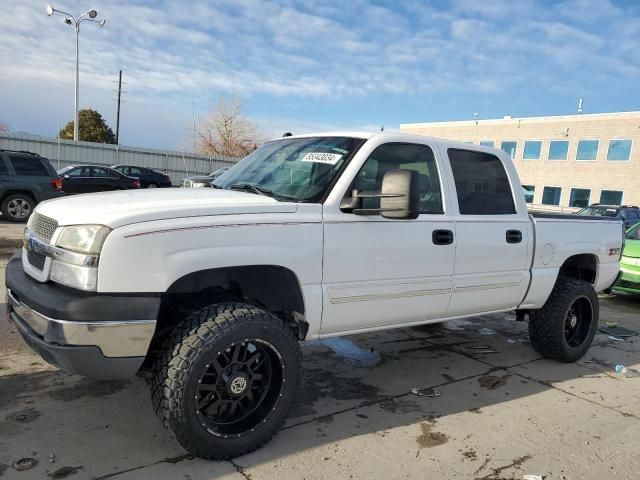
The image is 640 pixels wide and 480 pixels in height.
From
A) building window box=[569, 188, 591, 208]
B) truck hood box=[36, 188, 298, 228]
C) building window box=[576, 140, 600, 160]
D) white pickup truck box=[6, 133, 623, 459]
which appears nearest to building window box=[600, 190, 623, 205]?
building window box=[569, 188, 591, 208]

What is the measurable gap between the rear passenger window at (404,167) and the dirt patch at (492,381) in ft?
5.39

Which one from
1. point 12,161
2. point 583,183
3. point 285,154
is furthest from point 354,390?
point 583,183

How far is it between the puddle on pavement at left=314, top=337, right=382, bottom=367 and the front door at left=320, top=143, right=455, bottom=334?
3.70ft

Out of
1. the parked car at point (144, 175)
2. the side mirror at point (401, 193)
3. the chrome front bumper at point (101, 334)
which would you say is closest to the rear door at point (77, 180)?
the parked car at point (144, 175)

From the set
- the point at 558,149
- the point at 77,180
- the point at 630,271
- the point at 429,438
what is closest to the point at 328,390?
the point at 429,438

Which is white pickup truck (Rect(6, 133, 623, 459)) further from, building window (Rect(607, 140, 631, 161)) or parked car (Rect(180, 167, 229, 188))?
building window (Rect(607, 140, 631, 161))

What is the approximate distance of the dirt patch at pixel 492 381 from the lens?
14.7ft

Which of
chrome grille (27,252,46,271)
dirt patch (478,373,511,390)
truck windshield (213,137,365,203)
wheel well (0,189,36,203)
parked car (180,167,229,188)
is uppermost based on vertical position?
truck windshield (213,137,365,203)

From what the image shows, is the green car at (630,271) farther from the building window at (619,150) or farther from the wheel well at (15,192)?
the building window at (619,150)

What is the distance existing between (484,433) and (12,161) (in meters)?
12.5

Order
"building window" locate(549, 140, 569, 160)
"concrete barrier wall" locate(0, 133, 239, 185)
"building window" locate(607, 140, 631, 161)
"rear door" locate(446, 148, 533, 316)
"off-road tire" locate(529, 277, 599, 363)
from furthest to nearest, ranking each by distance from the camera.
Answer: "building window" locate(549, 140, 569, 160) → "building window" locate(607, 140, 631, 161) → "concrete barrier wall" locate(0, 133, 239, 185) → "off-road tire" locate(529, 277, 599, 363) → "rear door" locate(446, 148, 533, 316)

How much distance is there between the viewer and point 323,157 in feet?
12.0

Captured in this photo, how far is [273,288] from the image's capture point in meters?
3.33

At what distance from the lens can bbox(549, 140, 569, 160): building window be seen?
1526 inches
